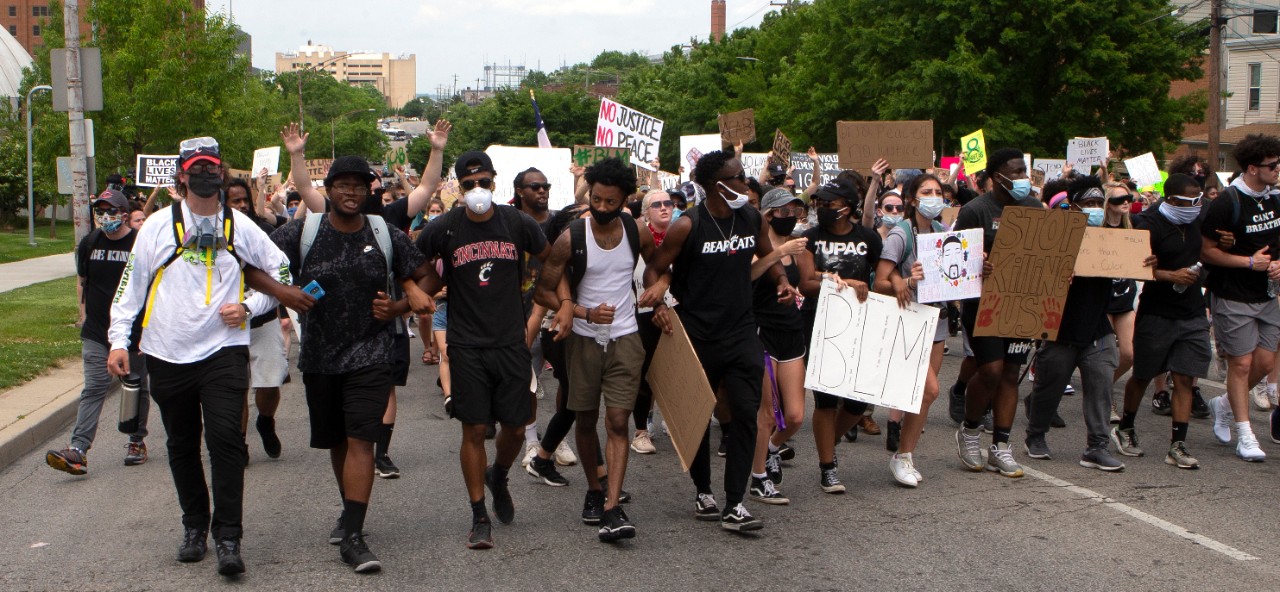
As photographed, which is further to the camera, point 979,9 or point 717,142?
point 979,9

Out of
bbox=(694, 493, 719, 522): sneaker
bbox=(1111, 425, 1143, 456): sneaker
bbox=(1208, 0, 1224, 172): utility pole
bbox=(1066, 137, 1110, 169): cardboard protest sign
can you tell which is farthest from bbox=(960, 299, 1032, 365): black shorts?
Result: bbox=(1208, 0, 1224, 172): utility pole

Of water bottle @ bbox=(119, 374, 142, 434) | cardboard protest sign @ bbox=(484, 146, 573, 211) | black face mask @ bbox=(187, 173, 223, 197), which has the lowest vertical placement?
water bottle @ bbox=(119, 374, 142, 434)

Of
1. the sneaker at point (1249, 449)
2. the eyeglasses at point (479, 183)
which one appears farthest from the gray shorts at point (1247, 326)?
the eyeglasses at point (479, 183)

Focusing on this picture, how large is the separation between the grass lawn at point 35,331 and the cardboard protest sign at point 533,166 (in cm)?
467

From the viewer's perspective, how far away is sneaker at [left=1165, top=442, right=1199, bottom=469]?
7777 mm

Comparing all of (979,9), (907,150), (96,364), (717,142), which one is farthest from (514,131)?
(96,364)

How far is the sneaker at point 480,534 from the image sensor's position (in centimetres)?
598

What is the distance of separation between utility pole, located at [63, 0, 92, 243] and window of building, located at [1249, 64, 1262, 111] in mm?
51241

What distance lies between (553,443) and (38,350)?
25.1 feet

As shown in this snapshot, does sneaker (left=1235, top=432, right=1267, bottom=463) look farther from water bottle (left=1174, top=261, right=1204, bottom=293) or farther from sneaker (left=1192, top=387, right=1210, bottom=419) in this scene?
sneaker (left=1192, top=387, right=1210, bottom=419)

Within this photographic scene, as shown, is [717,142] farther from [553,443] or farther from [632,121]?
[553,443]

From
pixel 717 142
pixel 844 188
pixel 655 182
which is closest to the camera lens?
pixel 844 188

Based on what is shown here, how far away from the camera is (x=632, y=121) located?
16516 millimetres

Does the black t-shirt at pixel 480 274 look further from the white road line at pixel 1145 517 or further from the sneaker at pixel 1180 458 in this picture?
the sneaker at pixel 1180 458
